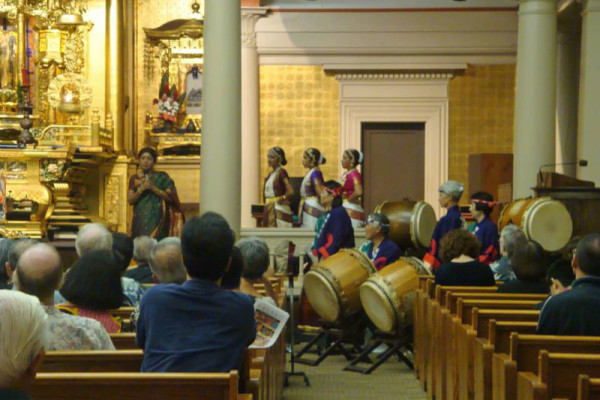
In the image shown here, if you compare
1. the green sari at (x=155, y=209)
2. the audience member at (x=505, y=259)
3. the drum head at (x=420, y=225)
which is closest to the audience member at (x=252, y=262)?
the audience member at (x=505, y=259)

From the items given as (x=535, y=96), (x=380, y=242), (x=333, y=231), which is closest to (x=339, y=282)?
(x=380, y=242)

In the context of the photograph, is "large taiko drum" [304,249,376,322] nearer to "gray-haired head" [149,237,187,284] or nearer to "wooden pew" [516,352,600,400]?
"gray-haired head" [149,237,187,284]

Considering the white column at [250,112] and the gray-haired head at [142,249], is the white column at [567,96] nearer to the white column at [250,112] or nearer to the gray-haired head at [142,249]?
the white column at [250,112]

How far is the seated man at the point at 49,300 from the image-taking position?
13.4 ft

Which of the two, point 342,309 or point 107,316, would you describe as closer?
point 107,316

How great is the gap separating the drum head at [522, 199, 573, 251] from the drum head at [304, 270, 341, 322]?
218 cm

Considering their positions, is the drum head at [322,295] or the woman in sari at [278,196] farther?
the woman in sari at [278,196]

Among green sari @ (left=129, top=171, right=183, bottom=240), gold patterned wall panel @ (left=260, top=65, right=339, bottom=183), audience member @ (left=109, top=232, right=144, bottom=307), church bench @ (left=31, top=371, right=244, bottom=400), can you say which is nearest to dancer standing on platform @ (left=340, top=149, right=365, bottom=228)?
green sari @ (left=129, top=171, right=183, bottom=240)

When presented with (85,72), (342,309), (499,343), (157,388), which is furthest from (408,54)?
(157,388)

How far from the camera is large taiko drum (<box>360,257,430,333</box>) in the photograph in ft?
27.5

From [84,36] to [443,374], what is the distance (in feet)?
36.1

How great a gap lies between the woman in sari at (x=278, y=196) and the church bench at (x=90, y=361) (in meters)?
8.92

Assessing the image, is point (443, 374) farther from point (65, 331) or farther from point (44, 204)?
point (44, 204)

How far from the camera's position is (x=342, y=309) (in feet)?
28.7
